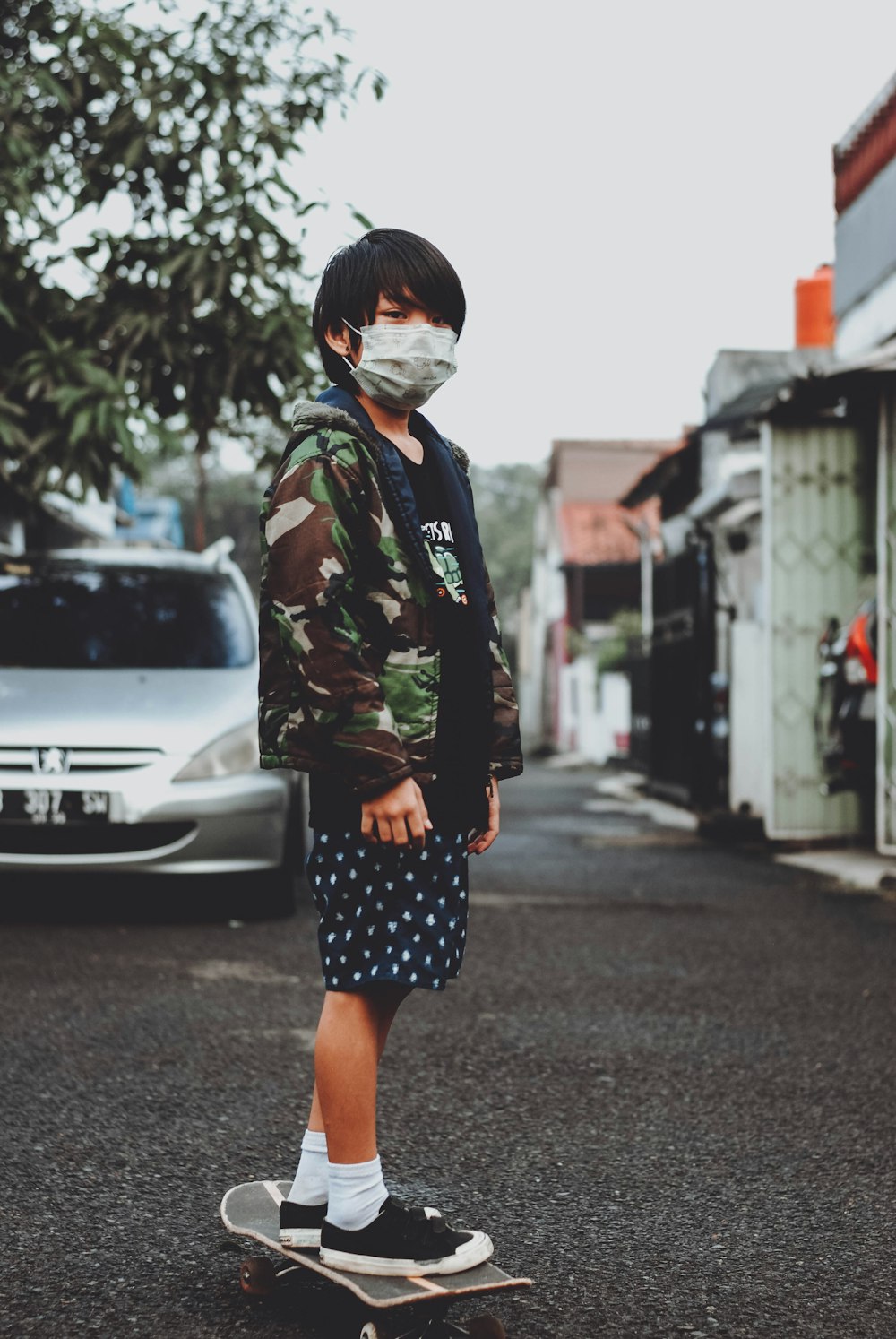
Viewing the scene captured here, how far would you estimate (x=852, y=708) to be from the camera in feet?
30.3

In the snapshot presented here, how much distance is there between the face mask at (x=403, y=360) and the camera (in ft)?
8.86

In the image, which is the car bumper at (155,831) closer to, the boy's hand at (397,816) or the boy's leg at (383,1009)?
the boy's leg at (383,1009)

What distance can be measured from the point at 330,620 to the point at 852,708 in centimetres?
713

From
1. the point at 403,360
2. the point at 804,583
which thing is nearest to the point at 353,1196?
the point at 403,360

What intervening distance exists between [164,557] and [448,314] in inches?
230

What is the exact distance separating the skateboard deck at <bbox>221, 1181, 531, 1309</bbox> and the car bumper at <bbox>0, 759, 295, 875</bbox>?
4031 mm

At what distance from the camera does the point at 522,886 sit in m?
8.69

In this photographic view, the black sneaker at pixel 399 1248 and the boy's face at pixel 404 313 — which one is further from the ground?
the boy's face at pixel 404 313

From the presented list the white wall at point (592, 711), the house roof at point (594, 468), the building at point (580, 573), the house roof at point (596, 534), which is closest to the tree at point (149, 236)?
the white wall at point (592, 711)

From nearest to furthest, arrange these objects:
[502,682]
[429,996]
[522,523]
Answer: [502,682], [429,996], [522,523]

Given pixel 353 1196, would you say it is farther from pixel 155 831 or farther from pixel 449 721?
pixel 155 831

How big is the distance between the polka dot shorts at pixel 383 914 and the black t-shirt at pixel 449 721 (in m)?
0.05

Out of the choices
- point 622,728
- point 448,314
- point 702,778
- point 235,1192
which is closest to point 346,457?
point 448,314

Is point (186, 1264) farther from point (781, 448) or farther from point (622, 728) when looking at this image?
point (622, 728)
